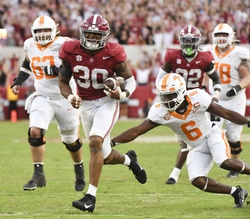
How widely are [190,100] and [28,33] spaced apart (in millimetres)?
12560

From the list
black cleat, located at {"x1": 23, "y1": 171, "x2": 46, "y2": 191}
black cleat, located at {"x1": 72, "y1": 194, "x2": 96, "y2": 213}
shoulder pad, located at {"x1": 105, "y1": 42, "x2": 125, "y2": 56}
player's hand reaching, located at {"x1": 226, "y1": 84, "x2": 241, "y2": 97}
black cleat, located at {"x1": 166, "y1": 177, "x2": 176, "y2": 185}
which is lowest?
black cleat, located at {"x1": 166, "y1": 177, "x2": 176, "y2": 185}

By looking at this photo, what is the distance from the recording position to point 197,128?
6473mm

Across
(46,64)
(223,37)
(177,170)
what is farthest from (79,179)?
(223,37)

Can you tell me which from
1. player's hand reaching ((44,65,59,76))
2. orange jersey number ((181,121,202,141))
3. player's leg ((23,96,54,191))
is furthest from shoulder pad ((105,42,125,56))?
player's leg ((23,96,54,191))

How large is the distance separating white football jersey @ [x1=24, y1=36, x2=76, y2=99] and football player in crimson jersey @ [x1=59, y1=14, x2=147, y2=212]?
858 mm

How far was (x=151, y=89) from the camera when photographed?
57.8 feet

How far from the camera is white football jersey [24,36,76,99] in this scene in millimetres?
7605

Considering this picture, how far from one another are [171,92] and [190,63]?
2138mm

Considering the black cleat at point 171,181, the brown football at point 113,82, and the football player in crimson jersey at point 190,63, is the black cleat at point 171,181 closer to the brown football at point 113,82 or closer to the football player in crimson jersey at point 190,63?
the football player in crimson jersey at point 190,63

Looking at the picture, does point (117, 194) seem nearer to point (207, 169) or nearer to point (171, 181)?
point (171, 181)

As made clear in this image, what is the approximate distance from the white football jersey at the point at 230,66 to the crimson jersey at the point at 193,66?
63 cm

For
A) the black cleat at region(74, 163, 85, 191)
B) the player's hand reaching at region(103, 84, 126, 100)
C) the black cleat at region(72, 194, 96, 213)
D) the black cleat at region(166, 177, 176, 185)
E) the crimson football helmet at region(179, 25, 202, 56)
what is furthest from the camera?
the crimson football helmet at region(179, 25, 202, 56)

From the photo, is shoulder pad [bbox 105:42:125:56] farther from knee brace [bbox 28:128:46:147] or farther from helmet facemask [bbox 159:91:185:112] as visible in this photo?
knee brace [bbox 28:128:46:147]

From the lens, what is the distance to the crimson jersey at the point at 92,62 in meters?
6.50
